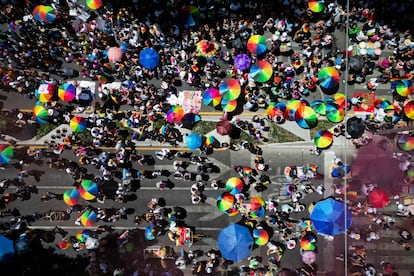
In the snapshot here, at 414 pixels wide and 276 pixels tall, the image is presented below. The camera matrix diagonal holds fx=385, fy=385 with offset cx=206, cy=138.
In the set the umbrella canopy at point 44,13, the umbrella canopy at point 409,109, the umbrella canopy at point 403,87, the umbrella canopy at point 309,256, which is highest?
the umbrella canopy at point 44,13

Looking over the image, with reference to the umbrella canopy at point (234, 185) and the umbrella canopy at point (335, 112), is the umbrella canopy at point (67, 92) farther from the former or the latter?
the umbrella canopy at point (335, 112)

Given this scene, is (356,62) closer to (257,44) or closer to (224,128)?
(257,44)

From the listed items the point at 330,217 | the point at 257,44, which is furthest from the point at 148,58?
the point at 330,217

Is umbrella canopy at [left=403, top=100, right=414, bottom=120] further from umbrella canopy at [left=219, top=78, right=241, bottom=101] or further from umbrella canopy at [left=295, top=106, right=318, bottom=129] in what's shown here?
umbrella canopy at [left=219, top=78, right=241, bottom=101]

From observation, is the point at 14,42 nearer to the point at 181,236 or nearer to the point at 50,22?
the point at 50,22

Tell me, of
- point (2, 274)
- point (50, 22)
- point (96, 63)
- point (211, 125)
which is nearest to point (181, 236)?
point (211, 125)

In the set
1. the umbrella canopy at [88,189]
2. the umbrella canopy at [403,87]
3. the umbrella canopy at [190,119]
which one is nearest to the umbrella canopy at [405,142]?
the umbrella canopy at [403,87]

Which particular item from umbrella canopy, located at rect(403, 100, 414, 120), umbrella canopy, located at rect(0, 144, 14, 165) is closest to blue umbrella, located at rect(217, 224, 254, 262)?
umbrella canopy, located at rect(403, 100, 414, 120)
